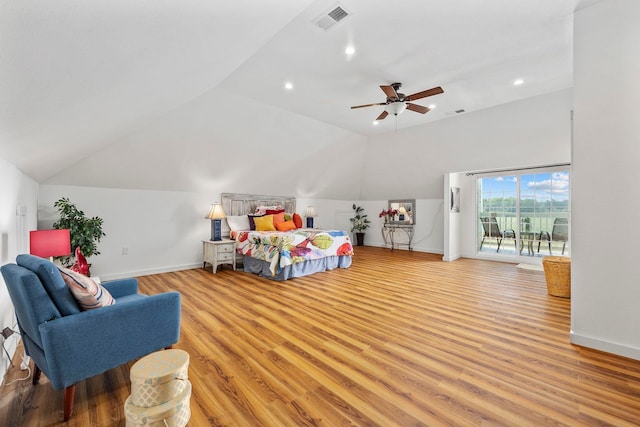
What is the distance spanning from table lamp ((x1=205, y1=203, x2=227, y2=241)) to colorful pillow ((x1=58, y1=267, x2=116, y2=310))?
3.59 meters

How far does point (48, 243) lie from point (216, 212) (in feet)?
9.39

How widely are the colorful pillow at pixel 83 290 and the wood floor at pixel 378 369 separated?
602mm

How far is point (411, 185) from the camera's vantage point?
734 centimetres

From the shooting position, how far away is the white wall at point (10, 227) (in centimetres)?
206

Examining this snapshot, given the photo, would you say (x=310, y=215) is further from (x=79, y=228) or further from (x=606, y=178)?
(x=606, y=178)

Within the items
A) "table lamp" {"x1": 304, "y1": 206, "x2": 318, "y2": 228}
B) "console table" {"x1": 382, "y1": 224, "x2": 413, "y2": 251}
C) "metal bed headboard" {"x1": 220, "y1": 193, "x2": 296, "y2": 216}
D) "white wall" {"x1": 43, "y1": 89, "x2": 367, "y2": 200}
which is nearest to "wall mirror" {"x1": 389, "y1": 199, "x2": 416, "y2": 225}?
"console table" {"x1": 382, "y1": 224, "x2": 413, "y2": 251}

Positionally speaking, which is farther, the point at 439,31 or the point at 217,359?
the point at 439,31

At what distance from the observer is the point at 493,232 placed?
6469 mm

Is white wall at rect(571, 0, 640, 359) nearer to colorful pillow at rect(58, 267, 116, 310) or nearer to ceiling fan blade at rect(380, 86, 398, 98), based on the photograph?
ceiling fan blade at rect(380, 86, 398, 98)

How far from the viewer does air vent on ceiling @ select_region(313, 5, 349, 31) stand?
7.89ft

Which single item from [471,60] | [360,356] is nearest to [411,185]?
[471,60]

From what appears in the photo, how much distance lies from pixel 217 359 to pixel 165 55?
2187 mm

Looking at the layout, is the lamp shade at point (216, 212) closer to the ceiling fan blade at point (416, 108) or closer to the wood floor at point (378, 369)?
the wood floor at point (378, 369)

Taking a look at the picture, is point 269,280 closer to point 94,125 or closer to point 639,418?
point 94,125
